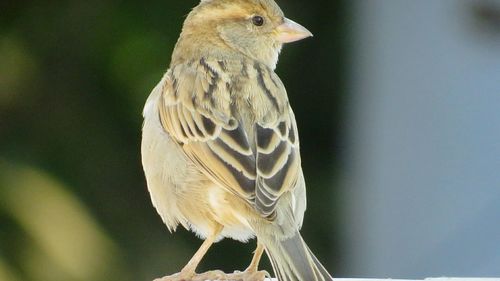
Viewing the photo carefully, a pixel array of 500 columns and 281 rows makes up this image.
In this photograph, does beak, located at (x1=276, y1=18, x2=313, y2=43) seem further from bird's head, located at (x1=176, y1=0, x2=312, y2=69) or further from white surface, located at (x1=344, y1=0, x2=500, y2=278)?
white surface, located at (x1=344, y1=0, x2=500, y2=278)

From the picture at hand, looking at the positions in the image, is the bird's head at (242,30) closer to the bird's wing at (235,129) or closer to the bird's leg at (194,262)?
the bird's wing at (235,129)

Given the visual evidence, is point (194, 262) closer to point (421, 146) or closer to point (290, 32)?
point (290, 32)

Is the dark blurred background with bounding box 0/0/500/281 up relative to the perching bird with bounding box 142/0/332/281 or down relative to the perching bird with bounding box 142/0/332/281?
down

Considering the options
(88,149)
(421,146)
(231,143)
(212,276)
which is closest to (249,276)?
(212,276)

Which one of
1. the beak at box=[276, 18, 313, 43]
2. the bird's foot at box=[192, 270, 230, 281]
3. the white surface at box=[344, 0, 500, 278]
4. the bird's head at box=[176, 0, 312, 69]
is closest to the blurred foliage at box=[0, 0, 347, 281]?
the white surface at box=[344, 0, 500, 278]

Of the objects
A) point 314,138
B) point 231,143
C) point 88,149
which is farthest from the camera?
point 314,138

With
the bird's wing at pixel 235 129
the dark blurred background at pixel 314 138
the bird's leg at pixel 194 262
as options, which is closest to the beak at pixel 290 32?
the bird's wing at pixel 235 129
